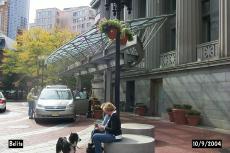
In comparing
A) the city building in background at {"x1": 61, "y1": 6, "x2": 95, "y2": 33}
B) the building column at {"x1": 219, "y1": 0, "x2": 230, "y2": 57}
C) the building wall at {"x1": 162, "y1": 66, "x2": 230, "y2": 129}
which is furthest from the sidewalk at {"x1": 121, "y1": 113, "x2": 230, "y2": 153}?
the city building in background at {"x1": 61, "y1": 6, "x2": 95, "y2": 33}

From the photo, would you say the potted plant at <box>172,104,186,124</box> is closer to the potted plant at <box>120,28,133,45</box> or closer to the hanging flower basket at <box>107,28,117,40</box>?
the potted plant at <box>120,28,133,45</box>

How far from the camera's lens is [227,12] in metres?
17.5

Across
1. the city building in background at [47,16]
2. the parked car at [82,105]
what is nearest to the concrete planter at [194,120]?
the parked car at [82,105]

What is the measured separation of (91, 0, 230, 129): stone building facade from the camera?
58.3 feet

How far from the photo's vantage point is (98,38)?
2331 cm

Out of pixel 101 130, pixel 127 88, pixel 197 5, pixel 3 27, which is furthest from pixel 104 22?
pixel 3 27

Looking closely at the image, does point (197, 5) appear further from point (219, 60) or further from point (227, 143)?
point (227, 143)

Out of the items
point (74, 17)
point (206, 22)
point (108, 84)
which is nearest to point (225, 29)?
point (206, 22)

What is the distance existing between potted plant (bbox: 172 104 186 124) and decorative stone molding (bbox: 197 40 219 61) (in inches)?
114

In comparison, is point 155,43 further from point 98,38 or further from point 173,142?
point 173,142

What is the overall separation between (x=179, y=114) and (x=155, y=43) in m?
8.31

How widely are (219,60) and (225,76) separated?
77 centimetres
